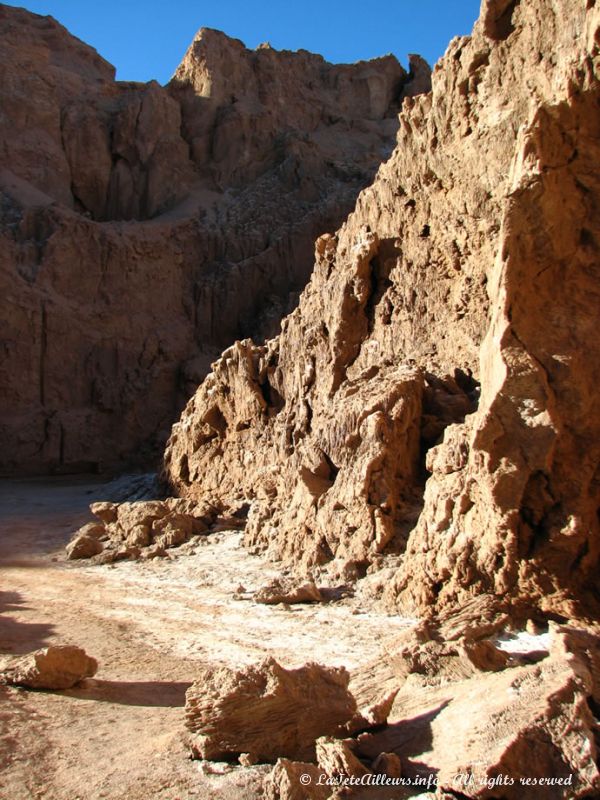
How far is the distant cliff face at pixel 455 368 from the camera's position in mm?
6574

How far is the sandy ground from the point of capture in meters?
3.95

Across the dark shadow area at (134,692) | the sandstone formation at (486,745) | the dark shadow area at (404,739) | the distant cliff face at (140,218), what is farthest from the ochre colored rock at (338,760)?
the distant cliff face at (140,218)

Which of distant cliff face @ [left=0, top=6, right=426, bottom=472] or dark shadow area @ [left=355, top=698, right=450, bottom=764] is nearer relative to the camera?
dark shadow area @ [left=355, top=698, right=450, bottom=764]

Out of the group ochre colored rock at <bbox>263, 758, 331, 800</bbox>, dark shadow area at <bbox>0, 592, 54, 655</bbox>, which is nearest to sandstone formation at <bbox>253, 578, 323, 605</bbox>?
dark shadow area at <bbox>0, 592, 54, 655</bbox>

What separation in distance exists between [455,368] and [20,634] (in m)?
6.46

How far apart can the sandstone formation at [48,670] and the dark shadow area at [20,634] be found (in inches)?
47.4

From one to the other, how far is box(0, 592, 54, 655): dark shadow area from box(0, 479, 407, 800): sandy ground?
0.06 ft

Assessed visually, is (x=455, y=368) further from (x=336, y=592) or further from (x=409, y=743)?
(x=409, y=743)

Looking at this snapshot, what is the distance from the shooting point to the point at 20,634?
7.14 metres

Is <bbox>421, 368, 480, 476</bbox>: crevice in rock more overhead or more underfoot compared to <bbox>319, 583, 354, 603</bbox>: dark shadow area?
more overhead

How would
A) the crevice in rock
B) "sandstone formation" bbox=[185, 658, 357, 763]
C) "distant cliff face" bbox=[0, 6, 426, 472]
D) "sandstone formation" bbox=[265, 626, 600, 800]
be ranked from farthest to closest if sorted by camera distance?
"distant cliff face" bbox=[0, 6, 426, 472] → the crevice in rock → "sandstone formation" bbox=[185, 658, 357, 763] → "sandstone formation" bbox=[265, 626, 600, 800]

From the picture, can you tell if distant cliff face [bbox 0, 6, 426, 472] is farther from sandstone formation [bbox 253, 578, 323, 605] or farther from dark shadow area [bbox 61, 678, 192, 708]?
dark shadow area [bbox 61, 678, 192, 708]

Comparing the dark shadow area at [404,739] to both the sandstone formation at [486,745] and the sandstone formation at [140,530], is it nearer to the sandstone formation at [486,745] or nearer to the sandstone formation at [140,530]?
the sandstone formation at [486,745]

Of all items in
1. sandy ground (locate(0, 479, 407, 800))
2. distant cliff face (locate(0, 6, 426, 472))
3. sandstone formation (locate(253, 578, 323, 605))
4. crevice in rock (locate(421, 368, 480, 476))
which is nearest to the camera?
sandy ground (locate(0, 479, 407, 800))
